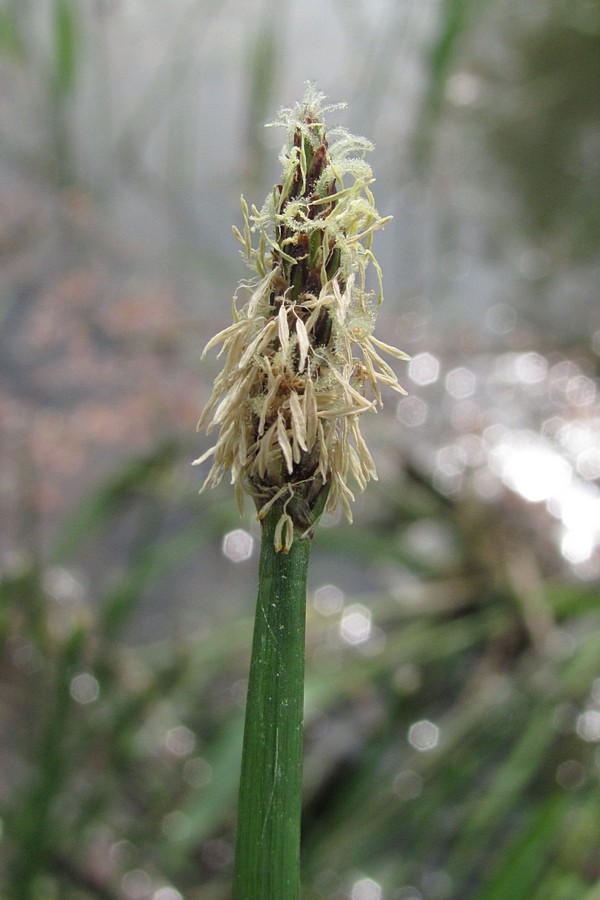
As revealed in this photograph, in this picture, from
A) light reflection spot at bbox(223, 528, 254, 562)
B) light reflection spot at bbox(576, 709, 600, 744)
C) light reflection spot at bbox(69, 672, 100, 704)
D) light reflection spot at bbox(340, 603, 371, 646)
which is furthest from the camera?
light reflection spot at bbox(223, 528, 254, 562)

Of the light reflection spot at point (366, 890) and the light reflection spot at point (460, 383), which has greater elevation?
the light reflection spot at point (460, 383)

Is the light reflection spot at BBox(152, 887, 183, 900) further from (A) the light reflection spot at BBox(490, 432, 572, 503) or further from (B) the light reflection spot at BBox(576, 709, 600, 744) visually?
(A) the light reflection spot at BBox(490, 432, 572, 503)

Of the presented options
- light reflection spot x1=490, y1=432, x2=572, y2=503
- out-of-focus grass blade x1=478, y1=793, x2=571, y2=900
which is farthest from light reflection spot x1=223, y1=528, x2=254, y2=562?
out-of-focus grass blade x1=478, y1=793, x2=571, y2=900

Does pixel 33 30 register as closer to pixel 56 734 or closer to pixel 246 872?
pixel 56 734

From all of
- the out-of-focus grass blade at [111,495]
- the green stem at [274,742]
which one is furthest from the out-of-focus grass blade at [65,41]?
the green stem at [274,742]

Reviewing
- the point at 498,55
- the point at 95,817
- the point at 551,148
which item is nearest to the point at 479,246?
the point at 551,148

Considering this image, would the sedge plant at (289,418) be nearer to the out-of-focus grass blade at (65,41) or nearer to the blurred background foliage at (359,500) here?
the blurred background foliage at (359,500)

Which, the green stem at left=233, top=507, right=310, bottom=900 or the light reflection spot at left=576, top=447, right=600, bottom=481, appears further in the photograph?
the light reflection spot at left=576, top=447, right=600, bottom=481

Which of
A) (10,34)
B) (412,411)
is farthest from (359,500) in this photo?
(10,34)
